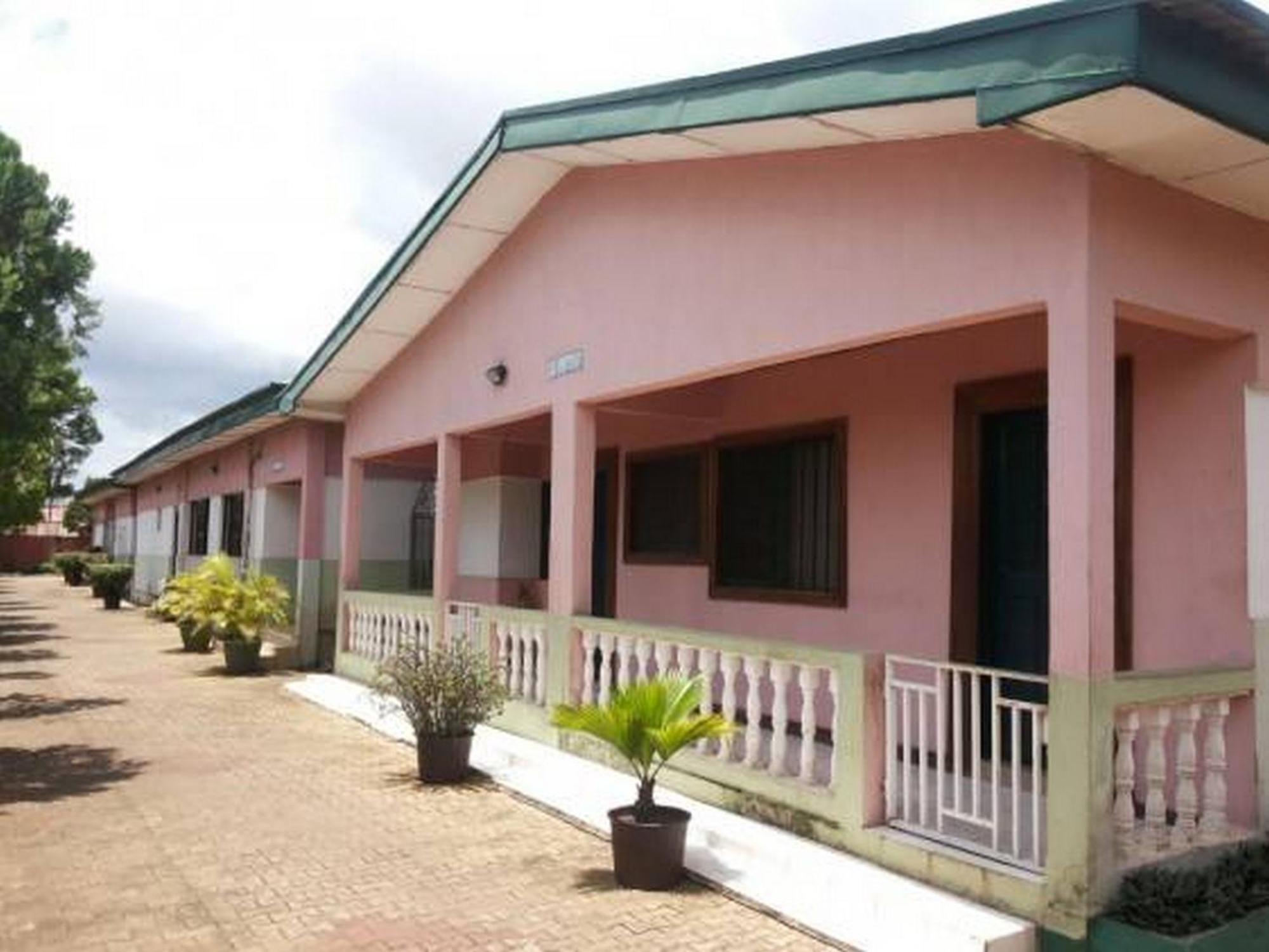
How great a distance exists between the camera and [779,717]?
5.74 m

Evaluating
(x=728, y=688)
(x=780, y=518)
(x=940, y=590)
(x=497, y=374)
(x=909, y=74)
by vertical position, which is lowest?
(x=728, y=688)

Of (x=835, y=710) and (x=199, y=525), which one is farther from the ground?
(x=199, y=525)

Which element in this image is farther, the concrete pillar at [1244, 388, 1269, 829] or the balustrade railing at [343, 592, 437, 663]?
the balustrade railing at [343, 592, 437, 663]

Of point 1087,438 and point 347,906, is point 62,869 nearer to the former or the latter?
point 347,906

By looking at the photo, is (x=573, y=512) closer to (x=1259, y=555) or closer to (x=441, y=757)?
(x=441, y=757)

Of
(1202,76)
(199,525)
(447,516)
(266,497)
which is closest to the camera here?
(1202,76)

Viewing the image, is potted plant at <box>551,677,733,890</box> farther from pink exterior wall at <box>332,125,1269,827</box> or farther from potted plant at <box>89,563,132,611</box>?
potted plant at <box>89,563,132,611</box>

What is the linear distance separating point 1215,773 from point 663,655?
3127mm

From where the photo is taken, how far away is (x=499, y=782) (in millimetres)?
7398

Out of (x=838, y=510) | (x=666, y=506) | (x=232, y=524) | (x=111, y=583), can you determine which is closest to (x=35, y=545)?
(x=111, y=583)

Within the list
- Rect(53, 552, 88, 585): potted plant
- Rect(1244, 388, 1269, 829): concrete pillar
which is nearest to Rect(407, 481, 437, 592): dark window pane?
Rect(1244, 388, 1269, 829): concrete pillar

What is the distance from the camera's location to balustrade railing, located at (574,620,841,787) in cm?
562

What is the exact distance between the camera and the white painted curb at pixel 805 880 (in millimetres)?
4234

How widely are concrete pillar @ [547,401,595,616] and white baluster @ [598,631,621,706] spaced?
1.26 ft
